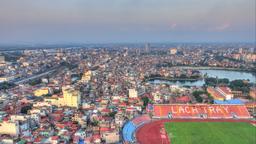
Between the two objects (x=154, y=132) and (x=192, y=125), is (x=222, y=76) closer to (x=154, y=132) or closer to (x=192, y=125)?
(x=192, y=125)

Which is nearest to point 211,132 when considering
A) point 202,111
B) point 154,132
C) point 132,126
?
point 202,111

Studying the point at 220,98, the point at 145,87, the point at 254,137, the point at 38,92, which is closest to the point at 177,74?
the point at 145,87

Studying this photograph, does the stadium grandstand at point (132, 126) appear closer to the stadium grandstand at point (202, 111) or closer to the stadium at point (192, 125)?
the stadium at point (192, 125)

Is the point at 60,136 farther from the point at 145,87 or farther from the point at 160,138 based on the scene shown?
the point at 145,87

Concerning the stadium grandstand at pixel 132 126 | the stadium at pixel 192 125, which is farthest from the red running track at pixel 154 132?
the stadium grandstand at pixel 132 126

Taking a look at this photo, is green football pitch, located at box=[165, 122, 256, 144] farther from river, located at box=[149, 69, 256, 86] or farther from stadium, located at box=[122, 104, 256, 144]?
river, located at box=[149, 69, 256, 86]
